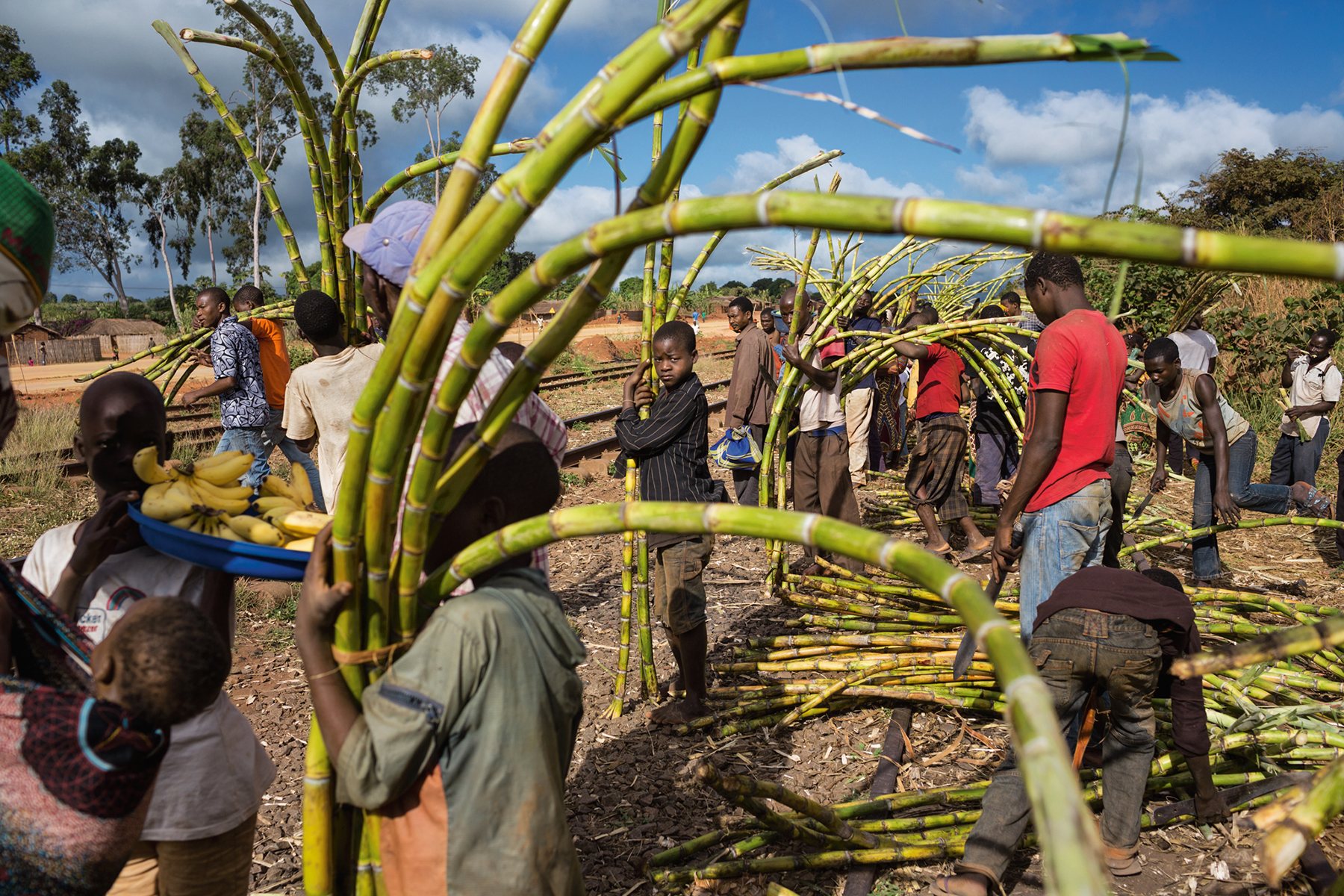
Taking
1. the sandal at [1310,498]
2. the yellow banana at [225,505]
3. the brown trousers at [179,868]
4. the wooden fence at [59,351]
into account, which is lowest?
the sandal at [1310,498]

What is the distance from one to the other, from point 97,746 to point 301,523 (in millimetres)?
854

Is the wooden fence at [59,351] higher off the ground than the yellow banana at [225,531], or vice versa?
the wooden fence at [59,351]

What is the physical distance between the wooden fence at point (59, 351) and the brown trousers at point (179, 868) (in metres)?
31.7

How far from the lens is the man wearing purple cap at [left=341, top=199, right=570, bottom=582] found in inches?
81.1

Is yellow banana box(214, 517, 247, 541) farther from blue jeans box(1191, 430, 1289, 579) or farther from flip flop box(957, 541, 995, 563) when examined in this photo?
blue jeans box(1191, 430, 1289, 579)

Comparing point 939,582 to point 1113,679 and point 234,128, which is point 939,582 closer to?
point 1113,679

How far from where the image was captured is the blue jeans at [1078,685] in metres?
2.79

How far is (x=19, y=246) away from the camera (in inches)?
54.5

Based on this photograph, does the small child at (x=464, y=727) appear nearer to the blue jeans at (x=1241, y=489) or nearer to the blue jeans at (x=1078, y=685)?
the blue jeans at (x=1078, y=685)

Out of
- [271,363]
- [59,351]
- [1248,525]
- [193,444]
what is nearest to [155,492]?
[271,363]

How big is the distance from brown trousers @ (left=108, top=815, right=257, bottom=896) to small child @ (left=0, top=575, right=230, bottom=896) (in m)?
0.64

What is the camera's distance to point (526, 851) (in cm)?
143

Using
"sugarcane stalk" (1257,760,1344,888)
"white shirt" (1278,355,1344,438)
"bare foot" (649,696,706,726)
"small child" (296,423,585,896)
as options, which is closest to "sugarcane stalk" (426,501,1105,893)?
"small child" (296,423,585,896)

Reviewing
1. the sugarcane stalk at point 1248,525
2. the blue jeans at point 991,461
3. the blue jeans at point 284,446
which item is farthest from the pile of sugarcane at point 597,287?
the blue jeans at point 991,461
